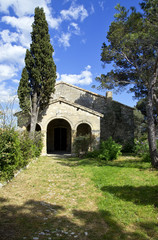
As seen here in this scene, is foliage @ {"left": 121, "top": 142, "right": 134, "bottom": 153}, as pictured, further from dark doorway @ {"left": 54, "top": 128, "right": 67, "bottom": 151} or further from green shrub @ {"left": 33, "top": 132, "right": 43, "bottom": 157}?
green shrub @ {"left": 33, "top": 132, "right": 43, "bottom": 157}

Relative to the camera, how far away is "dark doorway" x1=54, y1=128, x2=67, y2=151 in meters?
18.5

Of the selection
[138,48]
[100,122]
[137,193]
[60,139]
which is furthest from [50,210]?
[100,122]

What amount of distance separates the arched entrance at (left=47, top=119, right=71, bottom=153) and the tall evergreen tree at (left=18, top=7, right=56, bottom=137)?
14.9 feet

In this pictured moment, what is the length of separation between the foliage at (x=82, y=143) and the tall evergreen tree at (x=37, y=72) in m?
3.44

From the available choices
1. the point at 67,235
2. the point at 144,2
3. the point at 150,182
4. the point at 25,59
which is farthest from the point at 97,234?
the point at 25,59

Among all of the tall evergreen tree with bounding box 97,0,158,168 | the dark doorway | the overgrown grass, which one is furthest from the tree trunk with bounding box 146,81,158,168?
the dark doorway

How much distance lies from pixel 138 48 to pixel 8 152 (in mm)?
9233

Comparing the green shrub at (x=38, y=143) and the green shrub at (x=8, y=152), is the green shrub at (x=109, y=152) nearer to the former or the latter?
the green shrub at (x=38, y=143)

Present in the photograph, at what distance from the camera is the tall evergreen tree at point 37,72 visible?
13.0m

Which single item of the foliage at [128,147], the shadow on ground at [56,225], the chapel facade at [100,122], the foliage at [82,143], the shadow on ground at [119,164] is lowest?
the shadow on ground at [56,225]

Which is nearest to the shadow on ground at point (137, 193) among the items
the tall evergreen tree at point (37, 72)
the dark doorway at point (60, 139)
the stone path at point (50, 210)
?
the stone path at point (50, 210)

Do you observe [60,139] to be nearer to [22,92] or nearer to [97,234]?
[22,92]

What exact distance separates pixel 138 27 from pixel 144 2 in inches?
49.7

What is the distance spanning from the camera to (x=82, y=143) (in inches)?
520
